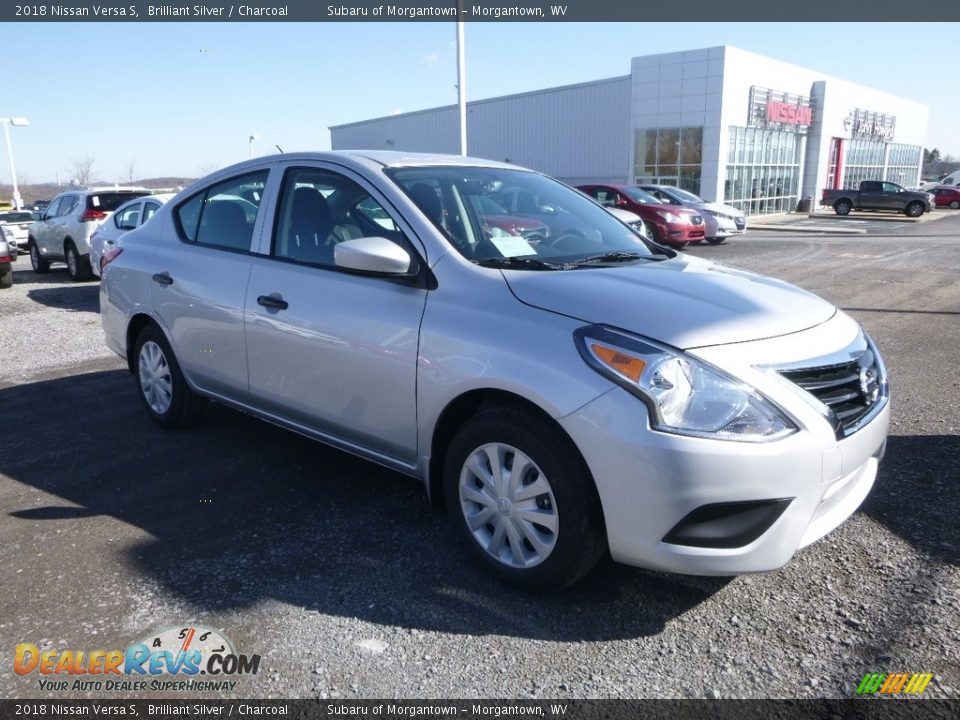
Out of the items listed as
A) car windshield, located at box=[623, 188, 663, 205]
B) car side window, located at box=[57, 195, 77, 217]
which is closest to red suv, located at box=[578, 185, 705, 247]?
car windshield, located at box=[623, 188, 663, 205]

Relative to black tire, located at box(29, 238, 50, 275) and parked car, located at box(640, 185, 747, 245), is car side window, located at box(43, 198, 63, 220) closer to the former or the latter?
black tire, located at box(29, 238, 50, 275)

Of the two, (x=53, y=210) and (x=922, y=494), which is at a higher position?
(x=53, y=210)

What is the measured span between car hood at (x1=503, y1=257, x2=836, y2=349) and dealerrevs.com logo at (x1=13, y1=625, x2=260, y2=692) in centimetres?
170

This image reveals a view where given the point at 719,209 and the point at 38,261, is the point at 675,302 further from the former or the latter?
the point at 719,209

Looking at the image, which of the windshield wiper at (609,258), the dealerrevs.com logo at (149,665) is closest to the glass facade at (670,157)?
the windshield wiper at (609,258)

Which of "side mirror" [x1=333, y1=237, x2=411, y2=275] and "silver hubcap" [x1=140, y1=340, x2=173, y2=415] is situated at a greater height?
"side mirror" [x1=333, y1=237, x2=411, y2=275]

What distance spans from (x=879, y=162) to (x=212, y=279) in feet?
165

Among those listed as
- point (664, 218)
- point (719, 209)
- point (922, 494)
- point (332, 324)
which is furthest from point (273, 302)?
point (719, 209)

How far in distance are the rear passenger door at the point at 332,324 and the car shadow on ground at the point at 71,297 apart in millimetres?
7676

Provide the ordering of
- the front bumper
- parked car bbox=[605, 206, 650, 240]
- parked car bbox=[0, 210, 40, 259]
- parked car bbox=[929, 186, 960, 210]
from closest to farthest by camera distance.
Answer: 1. the front bumper
2. parked car bbox=[605, 206, 650, 240]
3. parked car bbox=[0, 210, 40, 259]
4. parked car bbox=[929, 186, 960, 210]

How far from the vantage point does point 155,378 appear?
5.00 m

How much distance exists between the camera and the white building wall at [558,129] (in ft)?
108

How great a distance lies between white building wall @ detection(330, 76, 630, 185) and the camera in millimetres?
33000

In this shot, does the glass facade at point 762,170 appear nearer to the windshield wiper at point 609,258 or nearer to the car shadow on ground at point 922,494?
the car shadow on ground at point 922,494
